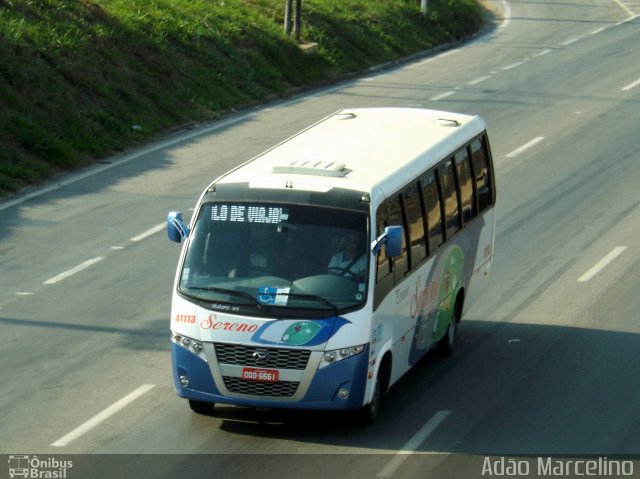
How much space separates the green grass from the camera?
79.7 feet

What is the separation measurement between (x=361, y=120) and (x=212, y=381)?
15.8 ft

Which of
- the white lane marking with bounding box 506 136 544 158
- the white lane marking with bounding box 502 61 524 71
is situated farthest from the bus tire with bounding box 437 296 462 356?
the white lane marking with bounding box 502 61 524 71

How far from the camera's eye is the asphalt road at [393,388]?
37.9 ft

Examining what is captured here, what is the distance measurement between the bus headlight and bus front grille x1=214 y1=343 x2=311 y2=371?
0.14 m

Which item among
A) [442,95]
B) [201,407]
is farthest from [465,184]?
[442,95]

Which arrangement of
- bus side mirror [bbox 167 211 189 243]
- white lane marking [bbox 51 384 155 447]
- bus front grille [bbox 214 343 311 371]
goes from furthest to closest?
bus side mirror [bbox 167 211 189 243] → white lane marking [bbox 51 384 155 447] → bus front grille [bbox 214 343 311 371]

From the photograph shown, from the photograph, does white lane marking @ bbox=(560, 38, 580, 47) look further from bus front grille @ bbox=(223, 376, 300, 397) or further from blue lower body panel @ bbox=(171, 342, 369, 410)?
bus front grille @ bbox=(223, 376, 300, 397)

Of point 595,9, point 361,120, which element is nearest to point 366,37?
point 595,9

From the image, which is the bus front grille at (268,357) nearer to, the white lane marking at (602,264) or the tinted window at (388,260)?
the tinted window at (388,260)

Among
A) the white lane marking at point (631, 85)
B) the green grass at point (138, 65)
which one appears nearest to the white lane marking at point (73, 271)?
the green grass at point (138, 65)

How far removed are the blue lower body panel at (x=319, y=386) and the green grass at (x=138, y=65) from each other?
34.8 ft

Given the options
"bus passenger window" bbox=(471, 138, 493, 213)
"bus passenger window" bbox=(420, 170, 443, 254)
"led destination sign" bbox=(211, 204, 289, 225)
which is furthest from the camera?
"bus passenger window" bbox=(471, 138, 493, 213)

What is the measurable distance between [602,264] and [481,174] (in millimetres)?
3709

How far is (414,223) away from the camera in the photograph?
521 inches
